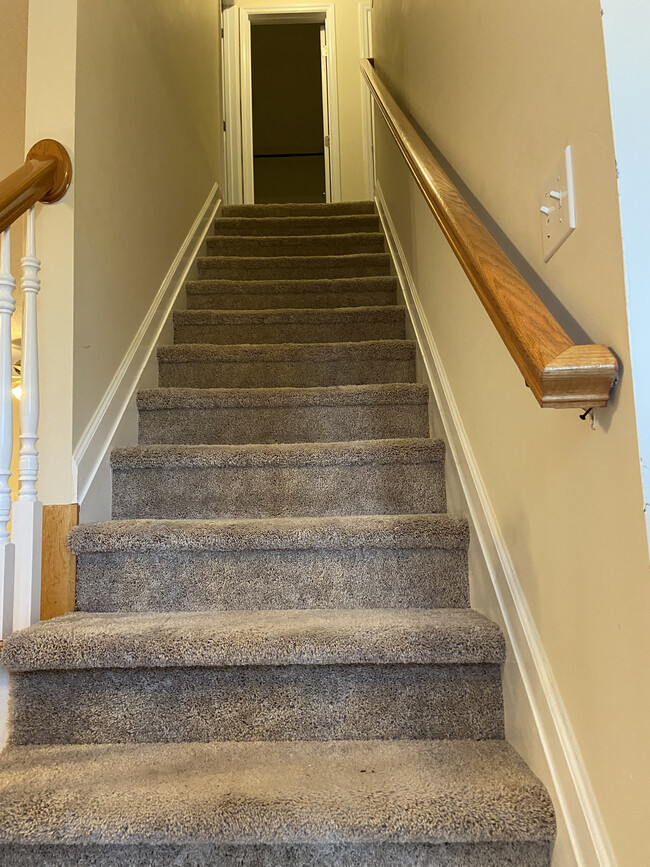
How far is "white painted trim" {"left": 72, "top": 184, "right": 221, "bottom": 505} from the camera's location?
150cm

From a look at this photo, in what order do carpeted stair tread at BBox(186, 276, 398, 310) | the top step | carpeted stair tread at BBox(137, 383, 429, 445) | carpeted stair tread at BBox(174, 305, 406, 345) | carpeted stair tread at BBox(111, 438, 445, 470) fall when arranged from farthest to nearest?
1. the top step
2. carpeted stair tread at BBox(186, 276, 398, 310)
3. carpeted stair tread at BBox(174, 305, 406, 345)
4. carpeted stair tread at BBox(137, 383, 429, 445)
5. carpeted stair tread at BBox(111, 438, 445, 470)

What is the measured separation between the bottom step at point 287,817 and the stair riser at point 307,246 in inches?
105

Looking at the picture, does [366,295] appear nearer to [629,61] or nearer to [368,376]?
[368,376]

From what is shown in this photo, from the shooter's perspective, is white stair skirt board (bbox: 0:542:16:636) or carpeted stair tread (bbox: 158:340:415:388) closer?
white stair skirt board (bbox: 0:542:16:636)

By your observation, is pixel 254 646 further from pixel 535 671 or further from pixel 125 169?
pixel 125 169

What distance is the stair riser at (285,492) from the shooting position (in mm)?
1627

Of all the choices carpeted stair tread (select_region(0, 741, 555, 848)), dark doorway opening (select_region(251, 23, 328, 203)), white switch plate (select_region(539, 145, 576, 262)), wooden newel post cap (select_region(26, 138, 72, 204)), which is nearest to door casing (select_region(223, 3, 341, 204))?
dark doorway opening (select_region(251, 23, 328, 203))

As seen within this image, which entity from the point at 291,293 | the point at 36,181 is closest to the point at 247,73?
the point at 291,293

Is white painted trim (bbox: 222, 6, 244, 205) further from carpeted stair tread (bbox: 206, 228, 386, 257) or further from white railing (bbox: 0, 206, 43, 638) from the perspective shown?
white railing (bbox: 0, 206, 43, 638)

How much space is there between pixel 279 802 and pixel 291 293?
214 centimetres

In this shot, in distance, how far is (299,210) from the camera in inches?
147

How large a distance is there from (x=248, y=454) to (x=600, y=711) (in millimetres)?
1060

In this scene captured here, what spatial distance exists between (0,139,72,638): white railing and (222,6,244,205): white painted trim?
339 centimetres

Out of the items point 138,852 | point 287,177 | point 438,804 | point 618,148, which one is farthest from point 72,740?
point 287,177
